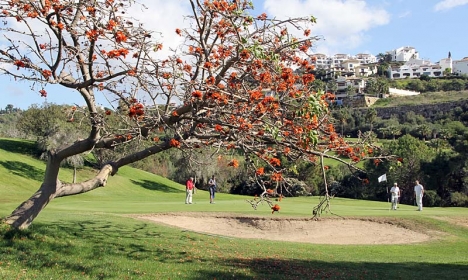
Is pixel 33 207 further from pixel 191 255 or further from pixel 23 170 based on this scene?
pixel 23 170

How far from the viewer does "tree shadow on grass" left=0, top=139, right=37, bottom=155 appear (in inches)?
2173

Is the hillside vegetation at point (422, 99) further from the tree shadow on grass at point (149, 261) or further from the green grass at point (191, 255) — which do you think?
the tree shadow on grass at point (149, 261)

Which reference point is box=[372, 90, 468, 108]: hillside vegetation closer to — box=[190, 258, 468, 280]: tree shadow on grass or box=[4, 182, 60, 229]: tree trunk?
box=[190, 258, 468, 280]: tree shadow on grass

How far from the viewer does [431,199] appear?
52.9 m

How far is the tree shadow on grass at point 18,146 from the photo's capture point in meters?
55.2

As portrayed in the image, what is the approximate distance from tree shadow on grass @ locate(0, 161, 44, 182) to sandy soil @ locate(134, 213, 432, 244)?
97.5 feet

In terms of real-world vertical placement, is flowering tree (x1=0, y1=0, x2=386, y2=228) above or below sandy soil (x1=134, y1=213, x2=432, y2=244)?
above

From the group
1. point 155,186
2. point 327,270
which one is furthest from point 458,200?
point 327,270

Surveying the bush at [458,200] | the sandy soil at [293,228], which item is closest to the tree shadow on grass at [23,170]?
the sandy soil at [293,228]

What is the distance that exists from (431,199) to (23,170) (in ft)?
137

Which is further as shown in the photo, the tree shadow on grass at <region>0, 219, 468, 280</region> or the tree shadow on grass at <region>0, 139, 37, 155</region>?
the tree shadow on grass at <region>0, 139, 37, 155</region>

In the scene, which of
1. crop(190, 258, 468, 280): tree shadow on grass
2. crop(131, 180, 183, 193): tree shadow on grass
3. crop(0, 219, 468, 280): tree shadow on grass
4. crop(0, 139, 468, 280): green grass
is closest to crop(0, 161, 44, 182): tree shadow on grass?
crop(131, 180, 183, 193): tree shadow on grass

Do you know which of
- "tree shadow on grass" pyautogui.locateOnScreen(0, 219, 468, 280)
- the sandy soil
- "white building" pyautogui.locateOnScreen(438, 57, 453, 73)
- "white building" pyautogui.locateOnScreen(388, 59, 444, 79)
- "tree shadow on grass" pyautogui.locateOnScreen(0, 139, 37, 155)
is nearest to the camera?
"tree shadow on grass" pyautogui.locateOnScreen(0, 219, 468, 280)

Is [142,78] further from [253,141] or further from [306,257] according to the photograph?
[306,257]
